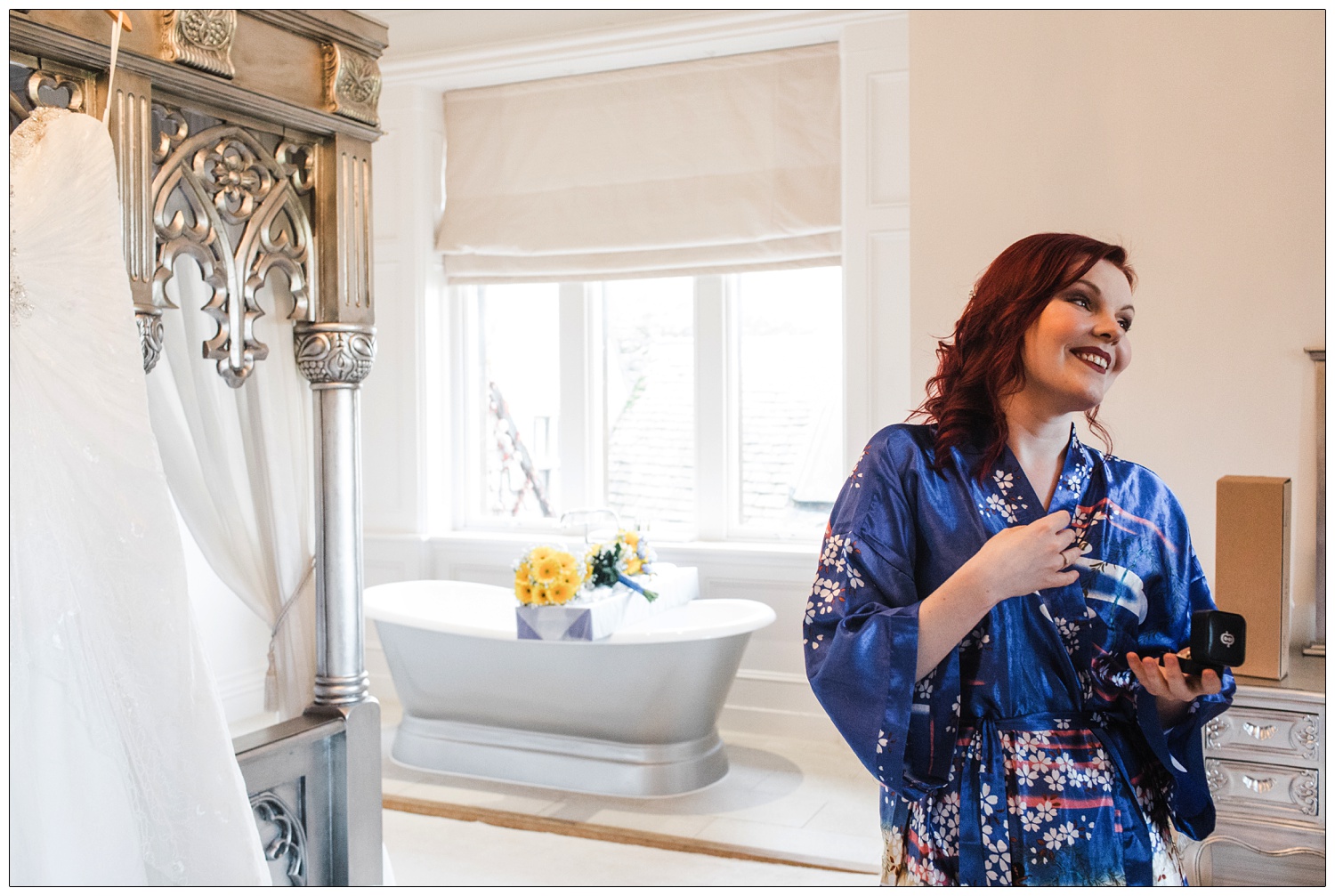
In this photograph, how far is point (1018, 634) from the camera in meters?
1.43

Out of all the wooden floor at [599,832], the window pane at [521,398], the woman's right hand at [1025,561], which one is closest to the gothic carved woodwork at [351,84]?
the woman's right hand at [1025,561]

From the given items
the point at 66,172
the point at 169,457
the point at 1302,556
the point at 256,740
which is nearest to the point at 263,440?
the point at 169,457

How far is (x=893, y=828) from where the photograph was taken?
4.90 feet

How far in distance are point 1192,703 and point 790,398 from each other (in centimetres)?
358

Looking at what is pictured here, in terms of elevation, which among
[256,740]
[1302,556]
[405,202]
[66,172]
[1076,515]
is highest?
[405,202]

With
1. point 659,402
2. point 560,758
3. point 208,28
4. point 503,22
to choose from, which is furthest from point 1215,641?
point 503,22

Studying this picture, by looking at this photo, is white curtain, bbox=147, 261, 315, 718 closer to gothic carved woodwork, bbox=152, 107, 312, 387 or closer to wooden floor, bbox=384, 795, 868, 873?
gothic carved woodwork, bbox=152, 107, 312, 387

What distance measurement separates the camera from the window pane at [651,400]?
5.21 metres

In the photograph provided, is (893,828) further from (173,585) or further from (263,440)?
(263,440)

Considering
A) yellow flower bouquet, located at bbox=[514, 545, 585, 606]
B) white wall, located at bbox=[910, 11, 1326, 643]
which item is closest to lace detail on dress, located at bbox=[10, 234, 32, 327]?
white wall, located at bbox=[910, 11, 1326, 643]

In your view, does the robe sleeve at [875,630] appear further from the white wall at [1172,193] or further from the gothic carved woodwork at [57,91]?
the white wall at [1172,193]

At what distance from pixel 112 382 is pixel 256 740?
876mm

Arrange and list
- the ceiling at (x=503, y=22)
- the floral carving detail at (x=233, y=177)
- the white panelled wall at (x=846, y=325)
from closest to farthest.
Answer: the floral carving detail at (x=233, y=177) < the white panelled wall at (x=846, y=325) < the ceiling at (x=503, y=22)

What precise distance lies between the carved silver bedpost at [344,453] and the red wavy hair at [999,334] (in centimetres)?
141
